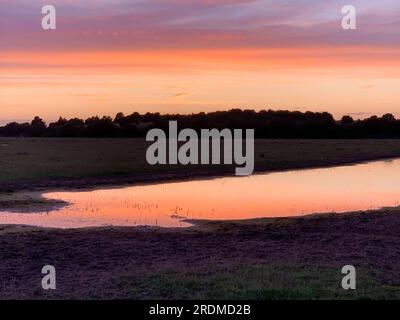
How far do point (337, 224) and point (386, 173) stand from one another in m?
28.0

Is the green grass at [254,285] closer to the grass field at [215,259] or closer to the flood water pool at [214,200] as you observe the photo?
the grass field at [215,259]

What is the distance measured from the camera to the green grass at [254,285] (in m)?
11.1

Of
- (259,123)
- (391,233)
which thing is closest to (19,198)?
(391,233)

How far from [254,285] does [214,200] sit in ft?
54.6

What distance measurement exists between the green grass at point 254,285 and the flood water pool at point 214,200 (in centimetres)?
843

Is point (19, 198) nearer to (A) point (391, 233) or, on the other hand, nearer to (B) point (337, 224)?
(B) point (337, 224)

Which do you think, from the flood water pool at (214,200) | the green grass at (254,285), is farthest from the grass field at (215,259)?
the flood water pool at (214,200)

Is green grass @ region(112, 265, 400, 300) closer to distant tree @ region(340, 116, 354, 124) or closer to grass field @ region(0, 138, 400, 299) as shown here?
grass field @ region(0, 138, 400, 299)

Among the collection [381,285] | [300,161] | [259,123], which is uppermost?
[259,123]

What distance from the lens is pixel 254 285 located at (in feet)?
38.3

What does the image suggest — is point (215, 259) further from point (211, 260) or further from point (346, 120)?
point (346, 120)

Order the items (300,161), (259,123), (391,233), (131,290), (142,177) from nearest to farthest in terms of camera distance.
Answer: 1. (131,290)
2. (391,233)
3. (142,177)
4. (300,161)
5. (259,123)

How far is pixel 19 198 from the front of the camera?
2875 centimetres

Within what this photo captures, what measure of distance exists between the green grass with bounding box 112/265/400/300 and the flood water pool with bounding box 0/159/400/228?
8435 mm
